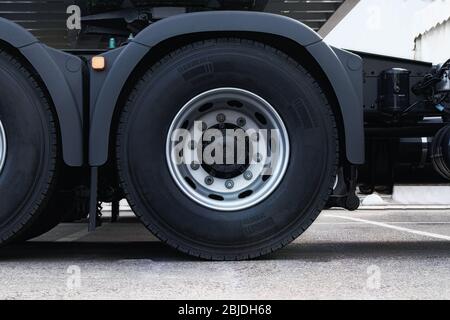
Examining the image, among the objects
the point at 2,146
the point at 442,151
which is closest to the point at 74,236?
the point at 2,146

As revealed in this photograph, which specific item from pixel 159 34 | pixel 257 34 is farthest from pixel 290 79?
pixel 159 34

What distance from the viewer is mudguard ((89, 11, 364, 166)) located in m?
3.69

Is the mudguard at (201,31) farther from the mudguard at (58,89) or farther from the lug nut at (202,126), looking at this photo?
the lug nut at (202,126)

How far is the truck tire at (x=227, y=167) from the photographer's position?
12.2ft

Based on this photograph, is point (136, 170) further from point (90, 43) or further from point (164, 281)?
point (90, 43)

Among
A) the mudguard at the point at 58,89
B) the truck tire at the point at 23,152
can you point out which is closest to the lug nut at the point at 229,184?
the mudguard at the point at 58,89

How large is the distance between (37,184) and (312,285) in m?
1.51

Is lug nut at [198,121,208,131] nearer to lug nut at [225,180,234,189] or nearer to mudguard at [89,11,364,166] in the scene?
lug nut at [225,180,234,189]

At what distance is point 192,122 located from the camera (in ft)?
12.5

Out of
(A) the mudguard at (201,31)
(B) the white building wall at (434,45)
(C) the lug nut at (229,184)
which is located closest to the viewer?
(A) the mudguard at (201,31)

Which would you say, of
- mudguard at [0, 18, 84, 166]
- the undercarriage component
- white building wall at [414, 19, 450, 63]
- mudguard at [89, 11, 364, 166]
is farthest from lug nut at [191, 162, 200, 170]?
white building wall at [414, 19, 450, 63]

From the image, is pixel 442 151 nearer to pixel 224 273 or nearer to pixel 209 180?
pixel 209 180

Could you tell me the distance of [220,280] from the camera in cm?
324

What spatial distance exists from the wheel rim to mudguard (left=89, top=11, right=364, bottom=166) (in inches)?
12.5
